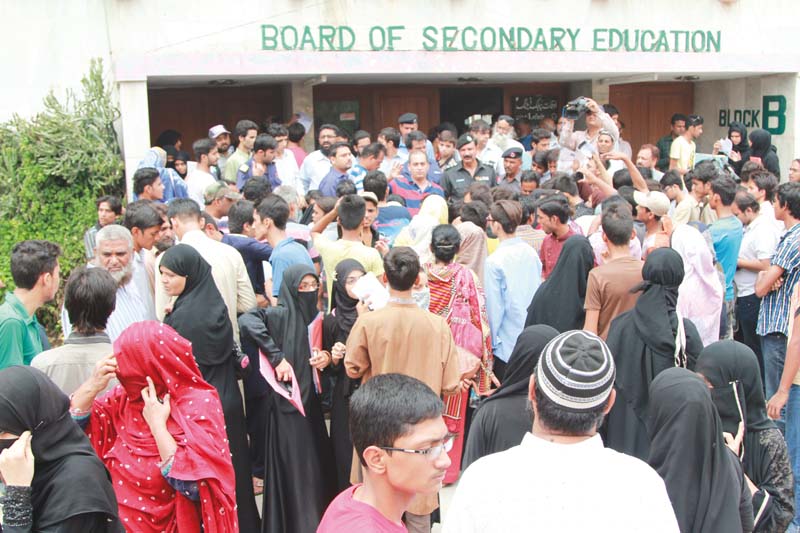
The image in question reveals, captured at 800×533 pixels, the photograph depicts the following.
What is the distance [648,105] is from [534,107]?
229 cm

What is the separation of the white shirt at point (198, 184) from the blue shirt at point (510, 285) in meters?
4.18

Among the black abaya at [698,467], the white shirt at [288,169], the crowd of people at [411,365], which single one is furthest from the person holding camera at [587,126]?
the black abaya at [698,467]

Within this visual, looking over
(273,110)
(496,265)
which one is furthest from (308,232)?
(273,110)

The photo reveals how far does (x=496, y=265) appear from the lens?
21.7 ft

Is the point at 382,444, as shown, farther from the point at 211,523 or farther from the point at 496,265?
the point at 496,265

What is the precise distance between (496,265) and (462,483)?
4.22m

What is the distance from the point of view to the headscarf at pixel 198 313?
16.7 ft

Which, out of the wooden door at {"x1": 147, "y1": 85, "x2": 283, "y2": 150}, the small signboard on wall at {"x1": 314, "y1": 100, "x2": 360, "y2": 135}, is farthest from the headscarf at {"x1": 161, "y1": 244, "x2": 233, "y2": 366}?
the small signboard on wall at {"x1": 314, "y1": 100, "x2": 360, "y2": 135}

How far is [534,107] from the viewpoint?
15656 millimetres

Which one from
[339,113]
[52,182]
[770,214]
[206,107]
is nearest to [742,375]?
[770,214]

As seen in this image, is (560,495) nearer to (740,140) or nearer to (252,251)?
(252,251)

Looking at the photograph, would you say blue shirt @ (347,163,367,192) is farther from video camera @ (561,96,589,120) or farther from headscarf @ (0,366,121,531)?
headscarf @ (0,366,121,531)

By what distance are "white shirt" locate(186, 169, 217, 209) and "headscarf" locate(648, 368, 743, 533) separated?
700 cm

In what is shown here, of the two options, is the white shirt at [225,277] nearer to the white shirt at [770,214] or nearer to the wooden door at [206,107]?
the white shirt at [770,214]
